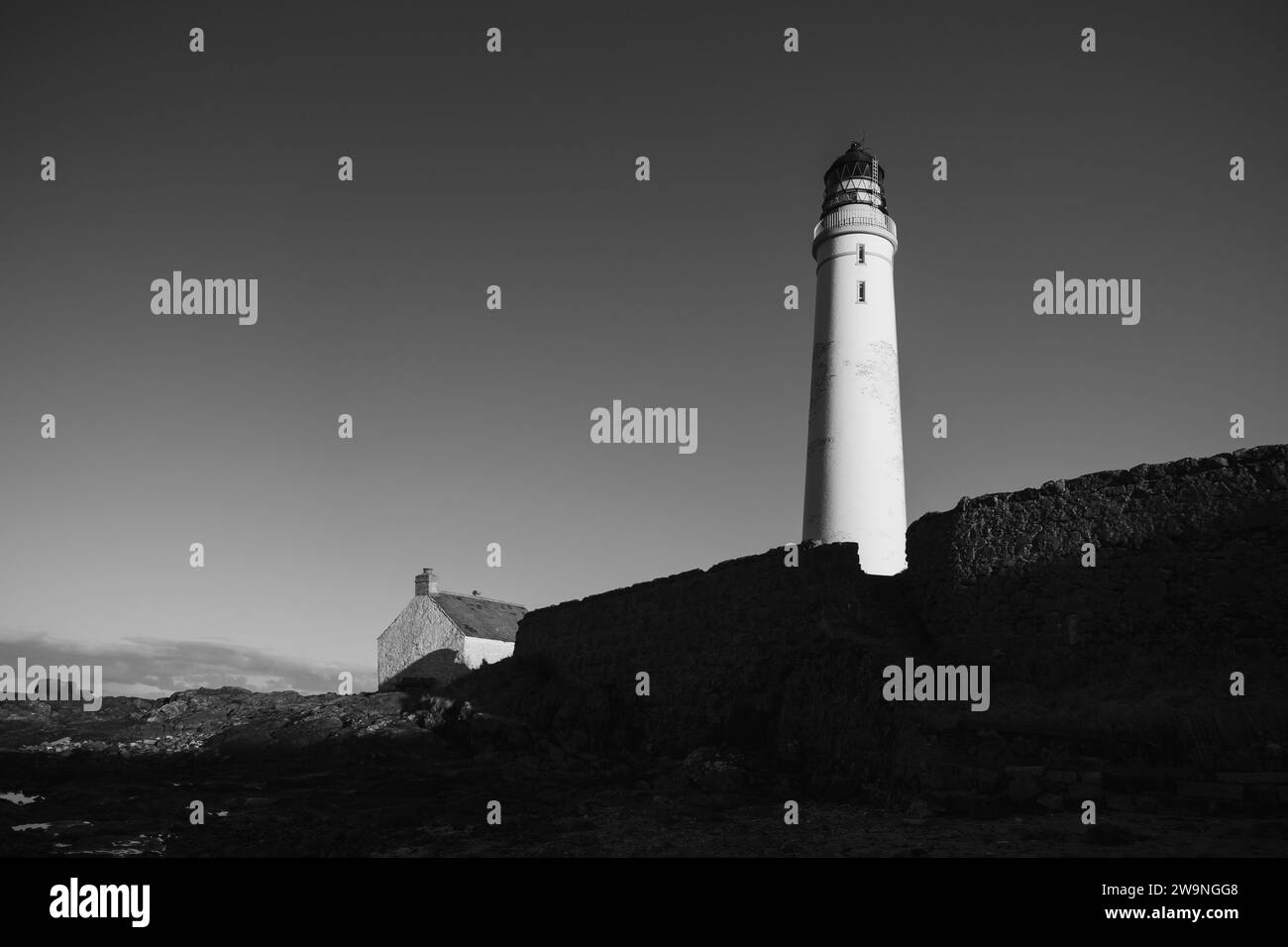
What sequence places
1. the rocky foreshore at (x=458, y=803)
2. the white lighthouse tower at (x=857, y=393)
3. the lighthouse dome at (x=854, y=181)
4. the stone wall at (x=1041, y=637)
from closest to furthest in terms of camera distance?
the rocky foreshore at (x=458, y=803) → the stone wall at (x=1041, y=637) → the white lighthouse tower at (x=857, y=393) → the lighthouse dome at (x=854, y=181)

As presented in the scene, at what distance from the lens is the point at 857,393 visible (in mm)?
21969

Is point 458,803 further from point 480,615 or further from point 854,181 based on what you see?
point 480,615

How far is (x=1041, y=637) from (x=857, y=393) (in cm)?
1178

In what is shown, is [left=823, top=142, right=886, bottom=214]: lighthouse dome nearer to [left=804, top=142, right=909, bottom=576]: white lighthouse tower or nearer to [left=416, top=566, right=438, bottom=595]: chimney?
[left=804, top=142, right=909, bottom=576]: white lighthouse tower

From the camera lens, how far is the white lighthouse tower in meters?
21.4

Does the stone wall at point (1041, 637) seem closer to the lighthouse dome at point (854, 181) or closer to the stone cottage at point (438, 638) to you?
the lighthouse dome at point (854, 181)

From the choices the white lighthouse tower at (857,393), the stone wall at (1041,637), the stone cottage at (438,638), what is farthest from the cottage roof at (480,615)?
the stone wall at (1041,637)

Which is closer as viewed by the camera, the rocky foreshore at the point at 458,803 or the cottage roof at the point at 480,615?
the rocky foreshore at the point at 458,803

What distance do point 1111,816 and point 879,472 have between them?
45.3ft

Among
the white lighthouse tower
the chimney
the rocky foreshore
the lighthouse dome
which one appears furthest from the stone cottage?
the lighthouse dome

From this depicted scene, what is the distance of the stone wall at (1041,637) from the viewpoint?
9266 millimetres

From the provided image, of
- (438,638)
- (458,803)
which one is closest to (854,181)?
(458,803)

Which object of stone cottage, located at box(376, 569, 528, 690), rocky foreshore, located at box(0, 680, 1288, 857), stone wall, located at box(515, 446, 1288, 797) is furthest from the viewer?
stone cottage, located at box(376, 569, 528, 690)
